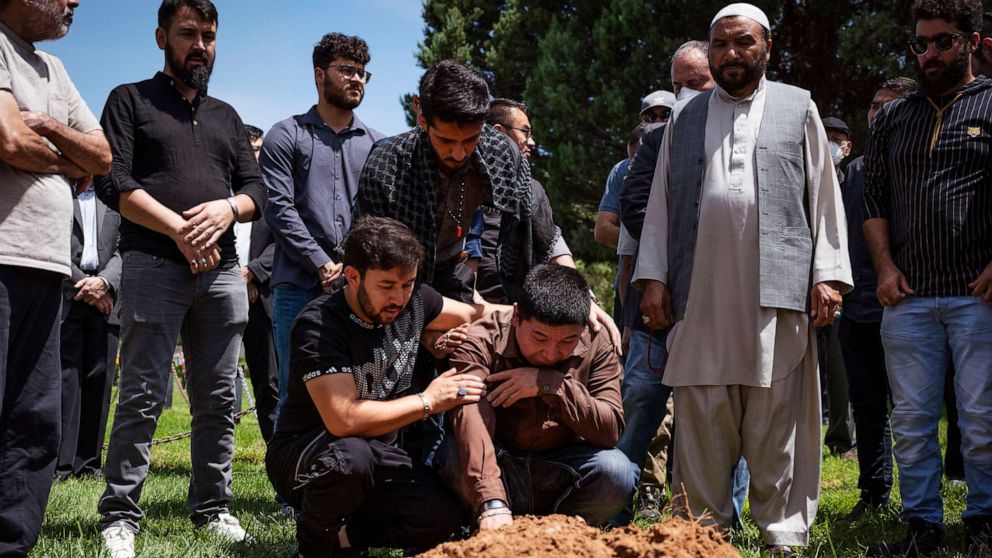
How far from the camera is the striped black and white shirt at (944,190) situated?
4246 millimetres

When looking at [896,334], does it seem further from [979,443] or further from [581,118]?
[581,118]

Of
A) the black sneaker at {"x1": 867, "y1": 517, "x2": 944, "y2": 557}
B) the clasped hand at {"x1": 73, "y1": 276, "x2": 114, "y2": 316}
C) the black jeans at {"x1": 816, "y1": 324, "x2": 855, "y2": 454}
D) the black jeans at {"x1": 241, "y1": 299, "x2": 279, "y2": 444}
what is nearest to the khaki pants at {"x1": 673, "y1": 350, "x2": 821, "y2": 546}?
the black sneaker at {"x1": 867, "y1": 517, "x2": 944, "y2": 557}

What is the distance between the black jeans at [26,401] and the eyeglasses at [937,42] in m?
3.89

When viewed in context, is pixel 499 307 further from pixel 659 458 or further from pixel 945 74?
pixel 945 74

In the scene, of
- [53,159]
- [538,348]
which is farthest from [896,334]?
[53,159]

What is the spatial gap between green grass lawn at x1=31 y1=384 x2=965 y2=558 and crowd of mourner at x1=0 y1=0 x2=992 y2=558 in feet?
0.45

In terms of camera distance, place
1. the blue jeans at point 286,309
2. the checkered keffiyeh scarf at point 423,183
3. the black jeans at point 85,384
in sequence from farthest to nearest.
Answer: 1. the black jeans at point 85,384
2. the blue jeans at point 286,309
3. the checkered keffiyeh scarf at point 423,183

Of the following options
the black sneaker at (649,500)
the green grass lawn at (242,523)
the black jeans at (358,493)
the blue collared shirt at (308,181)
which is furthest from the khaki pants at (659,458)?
the blue collared shirt at (308,181)

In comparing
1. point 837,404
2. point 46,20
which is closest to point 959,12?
point 46,20

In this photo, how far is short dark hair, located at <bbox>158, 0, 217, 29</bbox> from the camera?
14.8 ft

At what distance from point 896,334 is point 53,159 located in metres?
3.71

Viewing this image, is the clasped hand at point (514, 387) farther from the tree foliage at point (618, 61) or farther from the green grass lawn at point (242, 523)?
the tree foliage at point (618, 61)

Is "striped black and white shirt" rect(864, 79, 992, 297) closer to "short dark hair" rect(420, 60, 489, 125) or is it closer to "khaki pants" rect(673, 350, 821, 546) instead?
"khaki pants" rect(673, 350, 821, 546)

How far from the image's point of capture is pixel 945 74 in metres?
4.33
